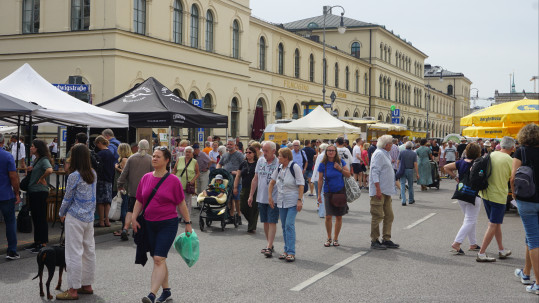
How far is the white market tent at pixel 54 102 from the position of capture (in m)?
11.7

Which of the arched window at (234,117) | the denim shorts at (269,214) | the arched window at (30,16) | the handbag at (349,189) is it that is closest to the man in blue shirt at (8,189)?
the denim shorts at (269,214)

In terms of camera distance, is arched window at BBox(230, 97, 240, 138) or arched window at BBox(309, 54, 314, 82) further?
arched window at BBox(309, 54, 314, 82)

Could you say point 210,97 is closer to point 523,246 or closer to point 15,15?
point 15,15

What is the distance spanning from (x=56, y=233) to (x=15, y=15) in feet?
69.5

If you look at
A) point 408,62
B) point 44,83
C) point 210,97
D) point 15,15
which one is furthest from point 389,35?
point 44,83

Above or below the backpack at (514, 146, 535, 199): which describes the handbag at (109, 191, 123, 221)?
below

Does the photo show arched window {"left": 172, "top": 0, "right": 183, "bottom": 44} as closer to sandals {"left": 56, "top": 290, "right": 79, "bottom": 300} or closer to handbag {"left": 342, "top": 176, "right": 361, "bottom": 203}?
handbag {"left": 342, "top": 176, "right": 361, "bottom": 203}

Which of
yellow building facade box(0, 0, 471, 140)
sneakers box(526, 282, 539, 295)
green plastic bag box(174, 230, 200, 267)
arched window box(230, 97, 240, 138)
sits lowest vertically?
sneakers box(526, 282, 539, 295)

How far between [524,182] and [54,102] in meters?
9.40

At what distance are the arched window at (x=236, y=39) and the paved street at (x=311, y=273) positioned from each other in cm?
2569

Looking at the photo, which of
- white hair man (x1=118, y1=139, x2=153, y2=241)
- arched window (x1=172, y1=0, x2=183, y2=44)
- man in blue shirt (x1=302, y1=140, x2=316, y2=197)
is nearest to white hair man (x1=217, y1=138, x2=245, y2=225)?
white hair man (x1=118, y1=139, x2=153, y2=241)

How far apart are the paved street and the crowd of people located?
1.07ft

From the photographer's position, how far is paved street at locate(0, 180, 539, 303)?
22.2ft

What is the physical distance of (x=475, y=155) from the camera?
9.48m
